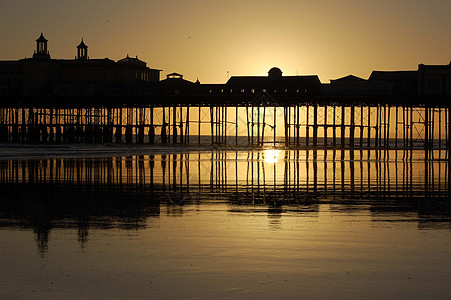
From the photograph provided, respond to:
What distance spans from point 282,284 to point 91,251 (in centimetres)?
382

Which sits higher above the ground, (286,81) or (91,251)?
(286,81)

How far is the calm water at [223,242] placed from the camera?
1055 cm

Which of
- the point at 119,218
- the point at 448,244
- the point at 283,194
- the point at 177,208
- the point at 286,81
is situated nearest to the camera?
the point at 448,244

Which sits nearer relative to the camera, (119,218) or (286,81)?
(119,218)

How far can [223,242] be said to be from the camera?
1401 cm

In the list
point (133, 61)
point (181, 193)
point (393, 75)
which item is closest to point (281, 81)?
point (393, 75)

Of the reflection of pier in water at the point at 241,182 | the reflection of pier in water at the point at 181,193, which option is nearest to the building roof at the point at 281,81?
the reflection of pier in water at the point at 241,182

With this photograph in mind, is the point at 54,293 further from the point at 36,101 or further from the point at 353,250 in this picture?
the point at 36,101

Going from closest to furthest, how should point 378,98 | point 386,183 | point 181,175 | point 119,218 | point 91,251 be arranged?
1. point 91,251
2. point 119,218
3. point 386,183
4. point 181,175
5. point 378,98

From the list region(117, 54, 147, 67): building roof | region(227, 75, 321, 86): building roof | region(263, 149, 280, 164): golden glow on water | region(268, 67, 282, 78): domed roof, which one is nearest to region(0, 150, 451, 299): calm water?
region(263, 149, 280, 164): golden glow on water

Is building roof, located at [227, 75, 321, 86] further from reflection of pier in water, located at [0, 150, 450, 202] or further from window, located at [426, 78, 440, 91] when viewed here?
reflection of pier in water, located at [0, 150, 450, 202]

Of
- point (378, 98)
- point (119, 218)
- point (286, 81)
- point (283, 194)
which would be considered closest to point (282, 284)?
point (119, 218)

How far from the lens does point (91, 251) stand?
509 inches

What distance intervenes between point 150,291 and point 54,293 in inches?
49.8
